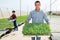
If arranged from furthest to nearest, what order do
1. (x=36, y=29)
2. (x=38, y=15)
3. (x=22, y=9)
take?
1. (x=22, y=9)
2. (x=38, y=15)
3. (x=36, y=29)

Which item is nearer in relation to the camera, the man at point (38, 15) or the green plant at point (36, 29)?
the green plant at point (36, 29)

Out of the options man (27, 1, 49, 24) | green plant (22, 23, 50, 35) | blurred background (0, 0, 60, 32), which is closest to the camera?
green plant (22, 23, 50, 35)

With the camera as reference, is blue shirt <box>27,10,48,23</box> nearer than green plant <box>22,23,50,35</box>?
No

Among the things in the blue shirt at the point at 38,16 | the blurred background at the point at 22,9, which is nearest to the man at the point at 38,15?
the blue shirt at the point at 38,16

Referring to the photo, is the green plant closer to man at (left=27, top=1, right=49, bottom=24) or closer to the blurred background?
man at (left=27, top=1, right=49, bottom=24)

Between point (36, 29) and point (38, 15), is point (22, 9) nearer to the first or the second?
point (38, 15)

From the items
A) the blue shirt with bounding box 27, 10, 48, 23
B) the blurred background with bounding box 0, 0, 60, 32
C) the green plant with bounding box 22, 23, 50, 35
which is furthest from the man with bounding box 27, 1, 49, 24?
the blurred background with bounding box 0, 0, 60, 32

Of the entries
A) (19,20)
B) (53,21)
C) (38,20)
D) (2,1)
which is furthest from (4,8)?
(38,20)

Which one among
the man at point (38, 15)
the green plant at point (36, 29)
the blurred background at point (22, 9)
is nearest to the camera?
the green plant at point (36, 29)

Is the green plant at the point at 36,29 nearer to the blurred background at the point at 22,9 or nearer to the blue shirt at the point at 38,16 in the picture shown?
the blue shirt at the point at 38,16

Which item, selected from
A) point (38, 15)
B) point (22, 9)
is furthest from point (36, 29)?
point (22, 9)

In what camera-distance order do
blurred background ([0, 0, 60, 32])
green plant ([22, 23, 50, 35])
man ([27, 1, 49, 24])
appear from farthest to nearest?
blurred background ([0, 0, 60, 32])
man ([27, 1, 49, 24])
green plant ([22, 23, 50, 35])

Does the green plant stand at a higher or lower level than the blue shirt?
lower

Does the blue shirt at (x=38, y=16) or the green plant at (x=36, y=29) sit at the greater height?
the blue shirt at (x=38, y=16)
